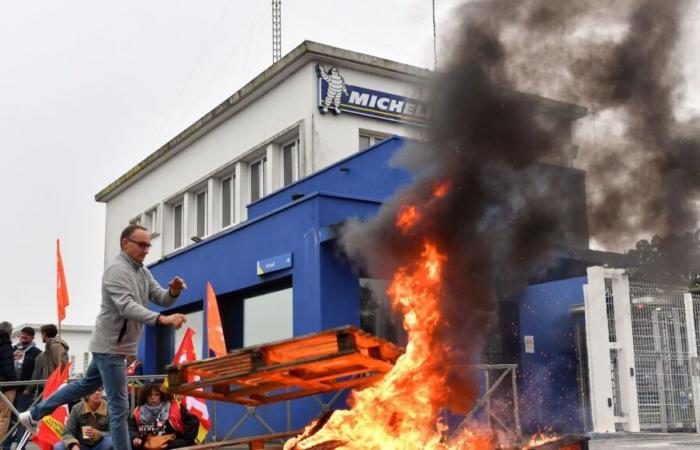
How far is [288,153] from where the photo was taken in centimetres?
1920

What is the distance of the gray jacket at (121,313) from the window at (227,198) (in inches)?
594

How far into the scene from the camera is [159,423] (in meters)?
9.27

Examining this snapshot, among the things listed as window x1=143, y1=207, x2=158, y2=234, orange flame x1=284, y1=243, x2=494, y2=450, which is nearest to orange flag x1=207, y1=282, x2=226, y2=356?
orange flame x1=284, y1=243, x2=494, y2=450

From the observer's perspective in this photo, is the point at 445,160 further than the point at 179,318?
Yes

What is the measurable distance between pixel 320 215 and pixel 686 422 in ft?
24.4

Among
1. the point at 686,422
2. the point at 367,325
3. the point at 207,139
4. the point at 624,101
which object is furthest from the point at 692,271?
the point at 207,139

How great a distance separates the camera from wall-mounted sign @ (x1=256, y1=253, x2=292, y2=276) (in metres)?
13.1

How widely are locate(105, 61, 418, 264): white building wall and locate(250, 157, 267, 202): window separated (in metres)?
0.16

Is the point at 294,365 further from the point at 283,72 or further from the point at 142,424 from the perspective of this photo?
the point at 283,72

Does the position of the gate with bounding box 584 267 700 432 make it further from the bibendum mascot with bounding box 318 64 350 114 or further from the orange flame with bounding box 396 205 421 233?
the bibendum mascot with bounding box 318 64 350 114

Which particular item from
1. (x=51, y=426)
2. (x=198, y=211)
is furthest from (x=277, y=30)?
(x=51, y=426)

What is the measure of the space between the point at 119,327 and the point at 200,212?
17845mm

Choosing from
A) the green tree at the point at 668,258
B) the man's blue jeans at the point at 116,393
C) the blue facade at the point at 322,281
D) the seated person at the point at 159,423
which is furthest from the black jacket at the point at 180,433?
the green tree at the point at 668,258

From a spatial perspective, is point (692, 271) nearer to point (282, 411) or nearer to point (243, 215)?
point (282, 411)
